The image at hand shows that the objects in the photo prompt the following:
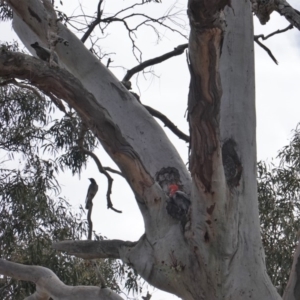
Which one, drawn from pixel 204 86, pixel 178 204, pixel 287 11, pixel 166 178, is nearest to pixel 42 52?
pixel 166 178

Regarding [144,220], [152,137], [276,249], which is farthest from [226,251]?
[276,249]

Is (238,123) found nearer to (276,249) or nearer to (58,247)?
(58,247)

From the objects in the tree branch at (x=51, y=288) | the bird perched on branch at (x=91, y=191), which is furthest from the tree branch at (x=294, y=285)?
the bird perched on branch at (x=91, y=191)

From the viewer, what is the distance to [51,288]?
3.70m

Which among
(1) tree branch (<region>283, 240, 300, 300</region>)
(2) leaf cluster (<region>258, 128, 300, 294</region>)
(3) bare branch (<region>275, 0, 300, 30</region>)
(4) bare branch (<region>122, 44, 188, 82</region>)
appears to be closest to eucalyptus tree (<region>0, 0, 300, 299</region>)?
(1) tree branch (<region>283, 240, 300, 300</region>)

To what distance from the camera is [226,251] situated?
8.79 feet

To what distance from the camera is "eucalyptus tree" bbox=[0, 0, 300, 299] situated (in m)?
2.56

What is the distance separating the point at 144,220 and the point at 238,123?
1.98 ft

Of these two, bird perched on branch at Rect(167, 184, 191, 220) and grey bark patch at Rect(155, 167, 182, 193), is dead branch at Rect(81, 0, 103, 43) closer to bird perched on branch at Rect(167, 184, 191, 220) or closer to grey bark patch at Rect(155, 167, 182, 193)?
grey bark patch at Rect(155, 167, 182, 193)

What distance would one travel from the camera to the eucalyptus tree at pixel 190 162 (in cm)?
256

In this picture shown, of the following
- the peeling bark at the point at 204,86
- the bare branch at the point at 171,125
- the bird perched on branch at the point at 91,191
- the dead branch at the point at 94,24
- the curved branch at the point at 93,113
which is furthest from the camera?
the dead branch at the point at 94,24

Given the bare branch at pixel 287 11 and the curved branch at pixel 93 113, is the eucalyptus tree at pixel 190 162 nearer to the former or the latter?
the curved branch at pixel 93 113

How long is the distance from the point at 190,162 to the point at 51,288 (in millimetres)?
1586

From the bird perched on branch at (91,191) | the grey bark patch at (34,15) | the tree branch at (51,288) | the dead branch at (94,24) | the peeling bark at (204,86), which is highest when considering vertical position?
the dead branch at (94,24)
